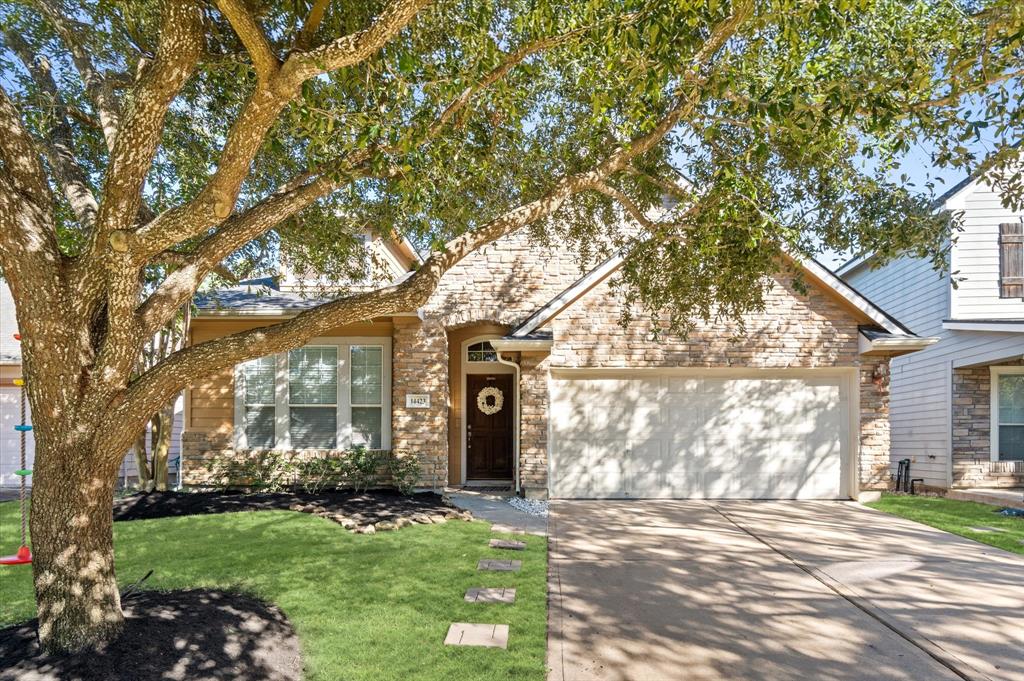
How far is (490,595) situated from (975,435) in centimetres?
1227

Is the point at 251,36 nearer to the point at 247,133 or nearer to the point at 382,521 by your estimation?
the point at 247,133

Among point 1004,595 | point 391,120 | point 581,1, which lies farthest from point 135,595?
point 1004,595

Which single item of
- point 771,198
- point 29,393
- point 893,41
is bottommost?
point 29,393

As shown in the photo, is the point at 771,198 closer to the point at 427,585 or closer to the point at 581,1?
the point at 581,1

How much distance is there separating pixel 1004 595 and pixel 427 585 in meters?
5.09

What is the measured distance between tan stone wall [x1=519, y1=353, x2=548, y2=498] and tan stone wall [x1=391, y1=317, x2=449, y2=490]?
4.94ft

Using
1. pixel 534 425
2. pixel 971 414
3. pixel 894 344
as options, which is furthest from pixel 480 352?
pixel 971 414

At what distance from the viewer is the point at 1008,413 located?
12992 mm

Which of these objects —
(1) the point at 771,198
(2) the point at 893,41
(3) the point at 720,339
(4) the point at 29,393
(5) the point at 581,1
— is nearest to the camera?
(4) the point at 29,393

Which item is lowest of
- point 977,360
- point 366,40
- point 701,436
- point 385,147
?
point 701,436

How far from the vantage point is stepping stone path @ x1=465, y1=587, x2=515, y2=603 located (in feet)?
16.9

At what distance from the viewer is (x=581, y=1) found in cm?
547

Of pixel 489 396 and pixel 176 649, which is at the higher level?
pixel 489 396

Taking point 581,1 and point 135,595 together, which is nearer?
point 135,595
